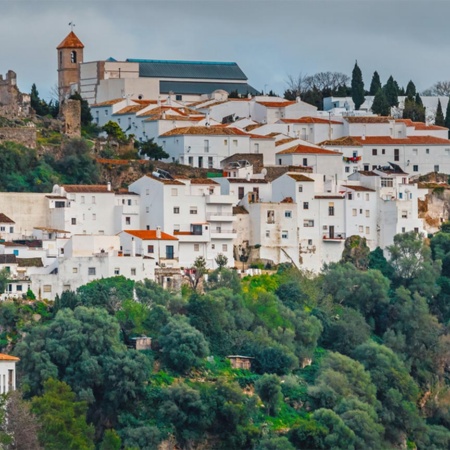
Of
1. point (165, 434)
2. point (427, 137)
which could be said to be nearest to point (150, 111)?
point (427, 137)

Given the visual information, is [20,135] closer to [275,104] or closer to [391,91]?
[275,104]

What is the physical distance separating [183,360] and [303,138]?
67.5ft

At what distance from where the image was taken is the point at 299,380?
238 feet

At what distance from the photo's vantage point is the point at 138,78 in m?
92.9

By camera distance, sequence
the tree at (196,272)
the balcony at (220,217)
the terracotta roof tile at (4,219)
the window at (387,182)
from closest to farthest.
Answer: the tree at (196,272), the terracotta roof tile at (4,219), the balcony at (220,217), the window at (387,182)

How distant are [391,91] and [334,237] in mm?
17128

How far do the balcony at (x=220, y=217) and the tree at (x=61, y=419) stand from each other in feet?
44.7

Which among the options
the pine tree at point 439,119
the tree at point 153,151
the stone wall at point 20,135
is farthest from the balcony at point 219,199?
the pine tree at point 439,119

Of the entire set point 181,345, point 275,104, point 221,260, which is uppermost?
point 275,104

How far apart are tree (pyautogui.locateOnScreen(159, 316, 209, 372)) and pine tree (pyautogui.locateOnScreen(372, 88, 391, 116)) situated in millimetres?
25326

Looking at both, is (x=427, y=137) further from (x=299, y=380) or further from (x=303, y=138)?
(x=299, y=380)

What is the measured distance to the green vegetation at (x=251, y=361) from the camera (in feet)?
223

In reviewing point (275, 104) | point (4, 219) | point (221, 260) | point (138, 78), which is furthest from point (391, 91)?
point (4, 219)

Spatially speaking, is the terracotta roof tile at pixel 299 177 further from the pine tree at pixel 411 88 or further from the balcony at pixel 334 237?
the pine tree at pixel 411 88
